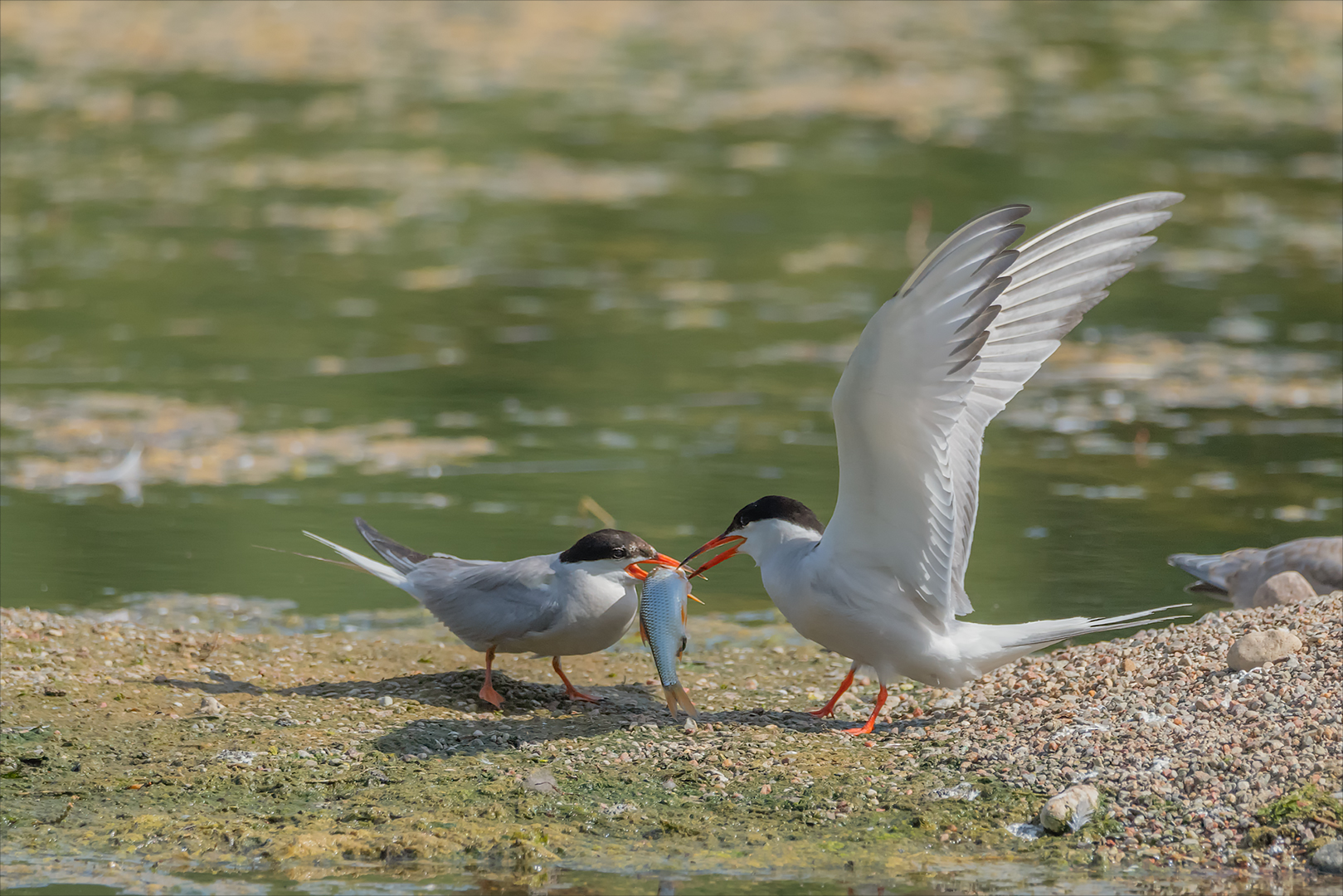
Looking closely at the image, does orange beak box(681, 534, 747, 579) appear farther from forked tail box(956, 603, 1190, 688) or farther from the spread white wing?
forked tail box(956, 603, 1190, 688)

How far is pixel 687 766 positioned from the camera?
5.24 m

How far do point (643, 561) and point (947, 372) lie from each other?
152 centimetres

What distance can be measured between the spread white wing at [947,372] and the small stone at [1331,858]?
1.40m

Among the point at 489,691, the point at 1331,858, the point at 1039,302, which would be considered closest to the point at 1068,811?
the point at 1331,858

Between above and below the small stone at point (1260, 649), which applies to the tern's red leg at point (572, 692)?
below

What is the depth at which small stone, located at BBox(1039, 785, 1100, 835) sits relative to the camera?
4.79 meters

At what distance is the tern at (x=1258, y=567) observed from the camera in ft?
22.5

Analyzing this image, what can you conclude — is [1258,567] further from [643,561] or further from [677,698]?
[677,698]

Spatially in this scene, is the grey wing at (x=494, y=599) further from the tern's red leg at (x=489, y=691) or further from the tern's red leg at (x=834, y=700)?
the tern's red leg at (x=834, y=700)

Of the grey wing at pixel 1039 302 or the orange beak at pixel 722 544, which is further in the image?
the orange beak at pixel 722 544

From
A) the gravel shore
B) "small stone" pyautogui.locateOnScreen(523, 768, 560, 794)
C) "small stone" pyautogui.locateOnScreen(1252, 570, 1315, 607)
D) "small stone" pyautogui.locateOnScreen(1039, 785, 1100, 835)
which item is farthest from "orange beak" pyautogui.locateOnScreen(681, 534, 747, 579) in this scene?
"small stone" pyautogui.locateOnScreen(1252, 570, 1315, 607)

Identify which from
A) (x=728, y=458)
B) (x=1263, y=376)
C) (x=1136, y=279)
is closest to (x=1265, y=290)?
(x=1136, y=279)

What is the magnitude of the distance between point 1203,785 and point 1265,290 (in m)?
9.23

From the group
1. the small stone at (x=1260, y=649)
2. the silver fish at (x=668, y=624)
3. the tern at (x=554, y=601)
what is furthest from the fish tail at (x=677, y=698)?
the small stone at (x=1260, y=649)
